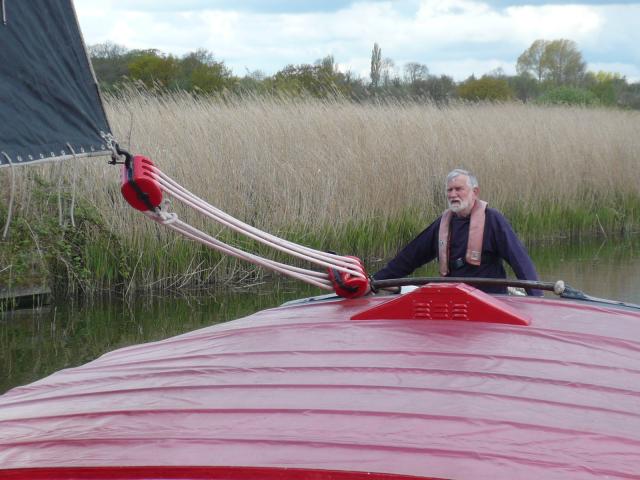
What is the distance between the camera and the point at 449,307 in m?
3.00

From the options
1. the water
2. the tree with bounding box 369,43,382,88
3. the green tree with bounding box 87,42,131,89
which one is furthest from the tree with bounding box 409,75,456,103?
the water

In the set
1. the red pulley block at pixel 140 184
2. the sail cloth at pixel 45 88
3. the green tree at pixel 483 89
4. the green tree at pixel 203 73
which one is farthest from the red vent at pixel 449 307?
the green tree at pixel 483 89

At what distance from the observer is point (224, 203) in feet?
30.2

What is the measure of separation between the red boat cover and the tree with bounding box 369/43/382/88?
66.4 ft

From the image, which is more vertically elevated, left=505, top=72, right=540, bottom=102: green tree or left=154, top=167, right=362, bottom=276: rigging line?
left=505, top=72, right=540, bottom=102: green tree

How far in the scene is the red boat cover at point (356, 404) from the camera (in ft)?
6.09

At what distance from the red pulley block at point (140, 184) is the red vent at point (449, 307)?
76 cm

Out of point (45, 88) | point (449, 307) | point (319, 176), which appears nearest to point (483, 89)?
point (319, 176)

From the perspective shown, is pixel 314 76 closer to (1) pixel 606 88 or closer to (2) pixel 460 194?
(2) pixel 460 194

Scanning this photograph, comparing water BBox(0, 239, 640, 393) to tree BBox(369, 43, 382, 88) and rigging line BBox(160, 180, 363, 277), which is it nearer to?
rigging line BBox(160, 180, 363, 277)

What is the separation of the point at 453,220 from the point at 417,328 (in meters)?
2.26

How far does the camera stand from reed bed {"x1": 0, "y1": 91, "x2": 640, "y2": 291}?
8547 mm

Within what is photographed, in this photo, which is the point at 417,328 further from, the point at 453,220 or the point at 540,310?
the point at 453,220

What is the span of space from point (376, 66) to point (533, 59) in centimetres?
2660
